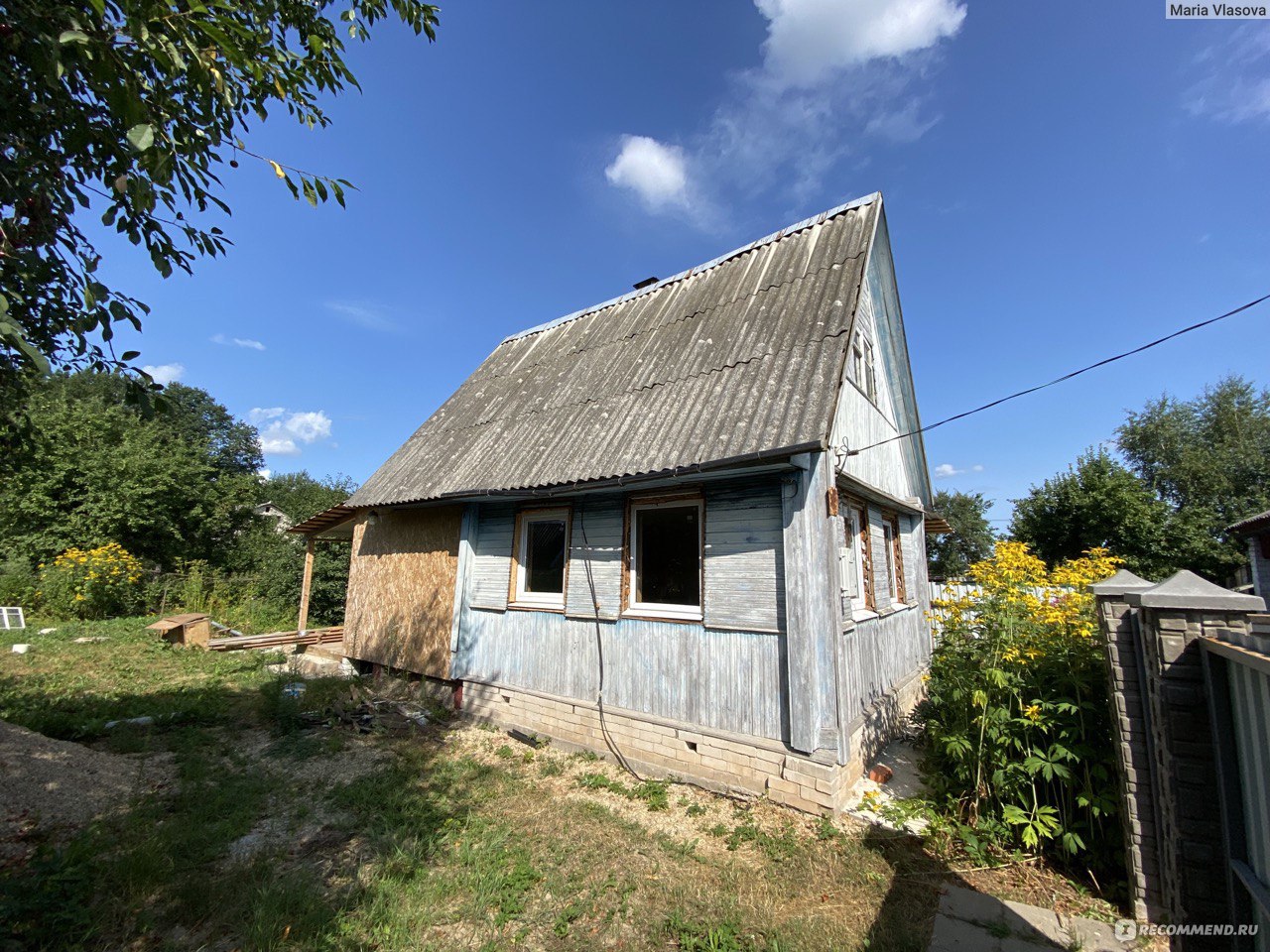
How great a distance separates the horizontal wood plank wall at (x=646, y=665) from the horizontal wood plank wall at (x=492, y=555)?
249mm

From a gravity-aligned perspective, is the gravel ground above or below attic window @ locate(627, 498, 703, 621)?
below

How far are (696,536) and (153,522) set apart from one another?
21.9 m

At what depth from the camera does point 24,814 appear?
444 centimetres

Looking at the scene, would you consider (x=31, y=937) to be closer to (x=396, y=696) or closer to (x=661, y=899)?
(x=661, y=899)

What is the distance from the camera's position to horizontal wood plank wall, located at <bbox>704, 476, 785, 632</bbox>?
202 inches

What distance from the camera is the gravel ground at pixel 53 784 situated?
431cm

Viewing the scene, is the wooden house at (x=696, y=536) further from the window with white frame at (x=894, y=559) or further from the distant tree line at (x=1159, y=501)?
the distant tree line at (x=1159, y=501)

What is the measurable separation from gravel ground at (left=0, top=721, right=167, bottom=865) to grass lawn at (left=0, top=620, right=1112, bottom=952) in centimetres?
19

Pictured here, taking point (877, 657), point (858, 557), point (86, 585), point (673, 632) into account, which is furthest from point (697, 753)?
point (86, 585)

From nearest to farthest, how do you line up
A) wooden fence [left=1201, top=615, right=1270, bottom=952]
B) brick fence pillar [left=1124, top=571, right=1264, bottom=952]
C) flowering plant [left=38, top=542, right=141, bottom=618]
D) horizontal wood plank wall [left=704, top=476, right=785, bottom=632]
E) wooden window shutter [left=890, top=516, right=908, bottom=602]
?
wooden fence [left=1201, top=615, right=1270, bottom=952], brick fence pillar [left=1124, top=571, right=1264, bottom=952], horizontal wood plank wall [left=704, top=476, right=785, bottom=632], wooden window shutter [left=890, top=516, right=908, bottom=602], flowering plant [left=38, top=542, right=141, bottom=618]

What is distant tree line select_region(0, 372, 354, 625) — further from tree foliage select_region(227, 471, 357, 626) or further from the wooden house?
the wooden house

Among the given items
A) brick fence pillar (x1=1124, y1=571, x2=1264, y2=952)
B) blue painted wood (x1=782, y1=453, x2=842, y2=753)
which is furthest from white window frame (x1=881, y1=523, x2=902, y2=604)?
brick fence pillar (x1=1124, y1=571, x2=1264, y2=952)

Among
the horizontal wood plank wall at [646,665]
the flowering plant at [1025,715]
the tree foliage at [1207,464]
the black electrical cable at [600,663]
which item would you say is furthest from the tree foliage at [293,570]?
the tree foliage at [1207,464]

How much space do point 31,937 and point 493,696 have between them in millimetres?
4544
